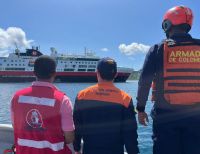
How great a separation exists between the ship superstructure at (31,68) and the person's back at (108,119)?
7162 centimetres

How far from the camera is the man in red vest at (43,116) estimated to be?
2.71 meters

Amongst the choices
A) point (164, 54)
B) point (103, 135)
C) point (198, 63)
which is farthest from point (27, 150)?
point (198, 63)

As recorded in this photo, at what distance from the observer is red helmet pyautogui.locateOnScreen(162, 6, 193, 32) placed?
315 centimetres

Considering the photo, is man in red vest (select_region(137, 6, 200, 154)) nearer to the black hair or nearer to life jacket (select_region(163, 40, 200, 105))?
life jacket (select_region(163, 40, 200, 105))

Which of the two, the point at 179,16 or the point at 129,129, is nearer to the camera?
the point at 129,129

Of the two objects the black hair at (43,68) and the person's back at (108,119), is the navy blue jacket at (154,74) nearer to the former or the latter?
the person's back at (108,119)

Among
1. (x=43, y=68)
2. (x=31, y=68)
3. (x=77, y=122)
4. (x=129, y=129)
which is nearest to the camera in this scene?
(x=43, y=68)

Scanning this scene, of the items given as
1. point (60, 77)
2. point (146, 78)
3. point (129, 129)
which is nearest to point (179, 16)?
point (146, 78)

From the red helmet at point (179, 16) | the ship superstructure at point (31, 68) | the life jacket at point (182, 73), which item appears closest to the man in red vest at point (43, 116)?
the life jacket at point (182, 73)

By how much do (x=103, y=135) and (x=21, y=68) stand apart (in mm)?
77227

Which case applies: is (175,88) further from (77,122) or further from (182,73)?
(77,122)

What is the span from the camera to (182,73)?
3031 mm

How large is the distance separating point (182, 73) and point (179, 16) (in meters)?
0.56

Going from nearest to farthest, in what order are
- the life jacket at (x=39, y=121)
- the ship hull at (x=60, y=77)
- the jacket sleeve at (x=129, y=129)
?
1. the life jacket at (x=39, y=121)
2. the jacket sleeve at (x=129, y=129)
3. the ship hull at (x=60, y=77)
